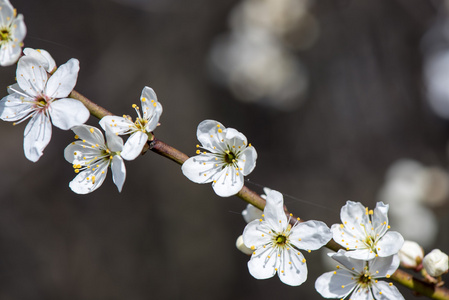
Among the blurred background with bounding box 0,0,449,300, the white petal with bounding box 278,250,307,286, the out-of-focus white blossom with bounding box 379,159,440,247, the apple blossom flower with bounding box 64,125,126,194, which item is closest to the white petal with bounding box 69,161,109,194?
the apple blossom flower with bounding box 64,125,126,194

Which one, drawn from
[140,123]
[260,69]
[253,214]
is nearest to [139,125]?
[140,123]

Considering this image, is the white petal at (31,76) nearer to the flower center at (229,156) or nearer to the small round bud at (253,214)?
the flower center at (229,156)

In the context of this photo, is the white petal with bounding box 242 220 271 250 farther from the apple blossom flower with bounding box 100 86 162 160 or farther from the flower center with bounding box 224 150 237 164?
the apple blossom flower with bounding box 100 86 162 160

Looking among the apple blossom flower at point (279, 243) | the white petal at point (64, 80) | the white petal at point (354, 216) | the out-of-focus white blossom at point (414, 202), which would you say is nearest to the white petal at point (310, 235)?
the apple blossom flower at point (279, 243)

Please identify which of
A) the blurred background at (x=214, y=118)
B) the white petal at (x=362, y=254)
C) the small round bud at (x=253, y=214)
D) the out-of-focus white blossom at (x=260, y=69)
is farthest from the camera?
the out-of-focus white blossom at (x=260, y=69)

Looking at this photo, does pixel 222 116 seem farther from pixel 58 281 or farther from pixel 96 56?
pixel 58 281
